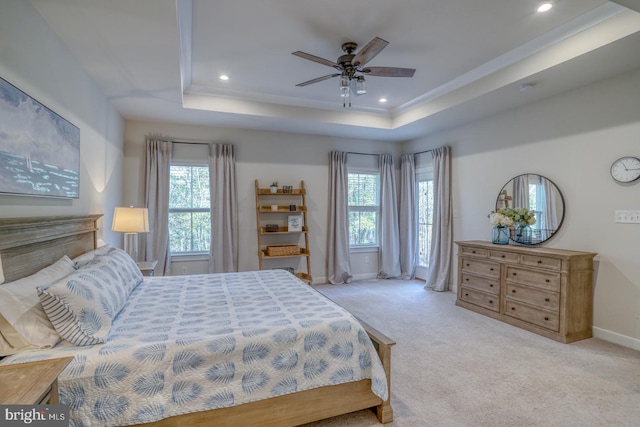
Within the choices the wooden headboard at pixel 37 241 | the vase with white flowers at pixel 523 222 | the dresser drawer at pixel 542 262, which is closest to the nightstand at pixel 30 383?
the wooden headboard at pixel 37 241

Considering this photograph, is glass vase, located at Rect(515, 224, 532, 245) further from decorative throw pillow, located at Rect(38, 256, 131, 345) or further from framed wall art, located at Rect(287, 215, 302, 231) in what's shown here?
decorative throw pillow, located at Rect(38, 256, 131, 345)

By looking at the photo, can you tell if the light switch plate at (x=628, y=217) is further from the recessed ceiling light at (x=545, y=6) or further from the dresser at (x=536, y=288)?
the recessed ceiling light at (x=545, y=6)

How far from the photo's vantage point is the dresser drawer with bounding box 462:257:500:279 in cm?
382

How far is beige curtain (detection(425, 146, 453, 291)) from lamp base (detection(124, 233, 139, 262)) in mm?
4489

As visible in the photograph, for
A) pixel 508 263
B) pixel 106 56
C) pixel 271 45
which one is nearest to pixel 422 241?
pixel 508 263

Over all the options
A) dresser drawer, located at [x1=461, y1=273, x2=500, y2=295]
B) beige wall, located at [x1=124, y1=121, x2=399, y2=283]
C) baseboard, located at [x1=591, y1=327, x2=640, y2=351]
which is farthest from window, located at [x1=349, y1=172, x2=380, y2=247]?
baseboard, located at [x1=591, y1=327, x2=640, y2=351]

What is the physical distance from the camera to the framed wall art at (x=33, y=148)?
5.87ft

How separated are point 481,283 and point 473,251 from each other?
0.41 meters

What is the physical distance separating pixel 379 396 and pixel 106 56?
3400 mm

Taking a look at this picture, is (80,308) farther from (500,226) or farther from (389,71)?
(500,226)

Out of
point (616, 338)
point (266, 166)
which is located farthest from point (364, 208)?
point (616, 338)

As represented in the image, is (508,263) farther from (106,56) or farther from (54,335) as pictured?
(106,56)

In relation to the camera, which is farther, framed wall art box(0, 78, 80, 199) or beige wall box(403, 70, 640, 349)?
beige wall box(403, 70, 640, 349)

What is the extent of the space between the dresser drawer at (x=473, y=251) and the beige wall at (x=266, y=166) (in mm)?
1988
